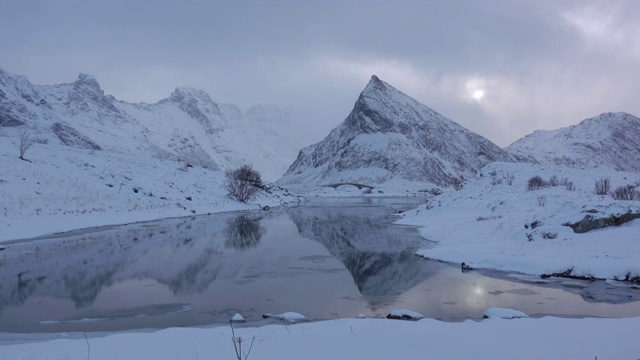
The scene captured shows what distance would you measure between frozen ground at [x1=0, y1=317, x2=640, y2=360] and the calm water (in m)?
2.02

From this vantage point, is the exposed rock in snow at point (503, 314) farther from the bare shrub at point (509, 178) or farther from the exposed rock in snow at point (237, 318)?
the bare shrub at point (509, 178)

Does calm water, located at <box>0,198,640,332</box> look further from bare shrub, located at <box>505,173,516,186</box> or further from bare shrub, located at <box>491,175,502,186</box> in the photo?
bare shrub, located at <box>505,173,516,186</box>

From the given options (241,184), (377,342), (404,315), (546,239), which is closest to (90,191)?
(241,184)

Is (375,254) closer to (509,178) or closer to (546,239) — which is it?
(546,239)

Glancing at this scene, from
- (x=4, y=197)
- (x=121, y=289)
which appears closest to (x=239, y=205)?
(x=4, y=197)

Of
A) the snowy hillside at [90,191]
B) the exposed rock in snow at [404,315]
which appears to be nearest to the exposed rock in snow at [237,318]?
the exposed rock in snow at [404,315]

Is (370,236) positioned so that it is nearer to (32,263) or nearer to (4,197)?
(32,263)

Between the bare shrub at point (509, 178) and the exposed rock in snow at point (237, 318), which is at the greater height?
the bare shrub at point (509, 178)

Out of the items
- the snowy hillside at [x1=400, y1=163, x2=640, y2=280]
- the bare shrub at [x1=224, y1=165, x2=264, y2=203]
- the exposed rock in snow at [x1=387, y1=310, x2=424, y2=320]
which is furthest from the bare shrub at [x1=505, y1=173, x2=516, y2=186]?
the exposed rock in snow at [x1=387, y1=310, x2=424, y2=320]

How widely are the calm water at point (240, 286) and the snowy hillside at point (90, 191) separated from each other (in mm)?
6258

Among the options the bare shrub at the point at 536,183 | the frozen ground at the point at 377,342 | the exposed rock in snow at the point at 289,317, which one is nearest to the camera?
the frozen ground at the point at 377,342

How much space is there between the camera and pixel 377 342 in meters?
8.09

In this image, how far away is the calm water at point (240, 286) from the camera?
12.3 metres

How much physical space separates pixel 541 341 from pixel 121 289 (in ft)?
45.4
